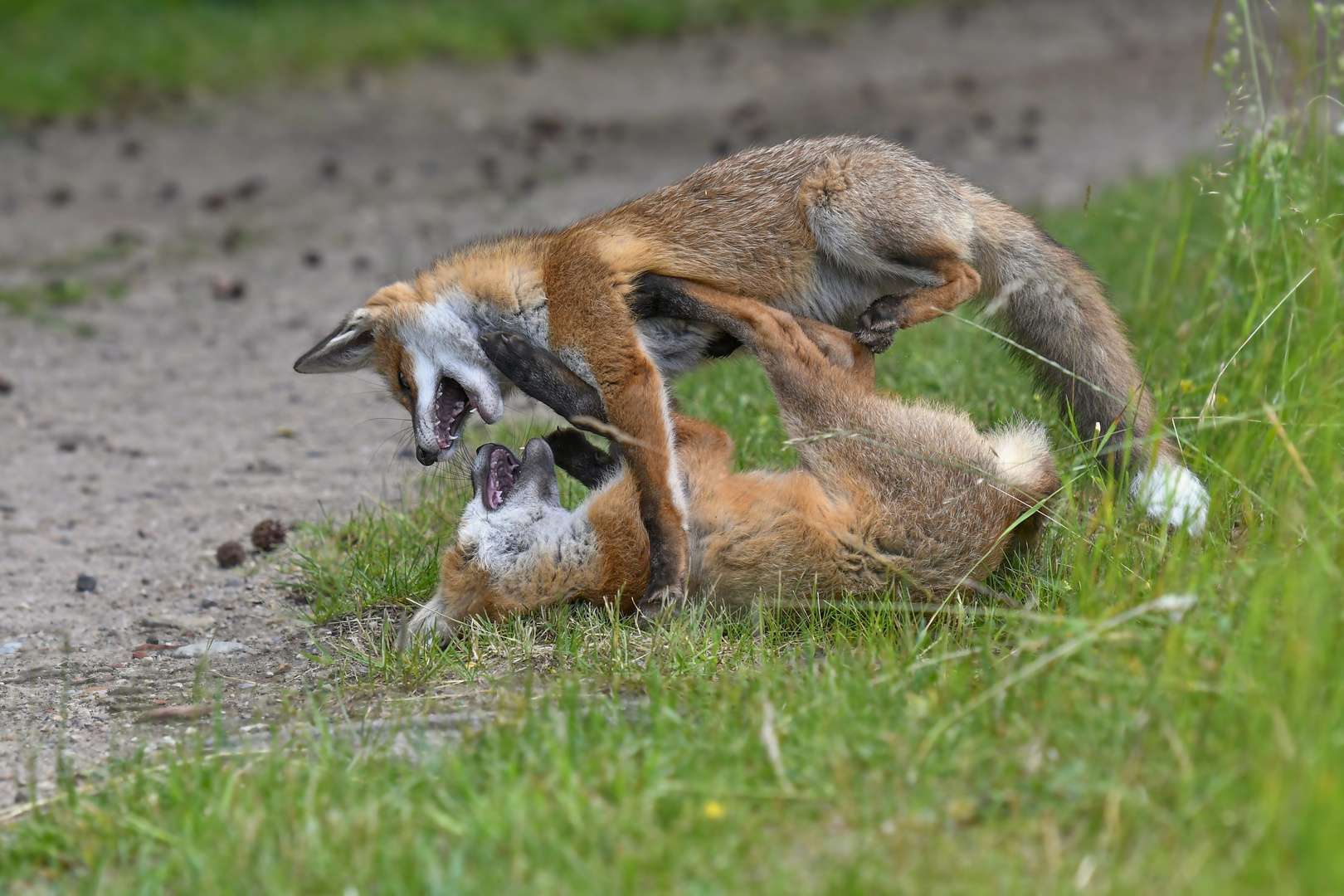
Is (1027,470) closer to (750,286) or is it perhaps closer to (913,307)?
(913,307)

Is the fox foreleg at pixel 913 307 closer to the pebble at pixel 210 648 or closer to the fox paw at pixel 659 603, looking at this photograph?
the fox paw at pixel 659 603

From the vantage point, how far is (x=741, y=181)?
530 centimetres

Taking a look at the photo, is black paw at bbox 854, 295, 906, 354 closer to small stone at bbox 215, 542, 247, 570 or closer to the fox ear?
the fox ear

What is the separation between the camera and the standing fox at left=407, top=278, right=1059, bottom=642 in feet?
14.2

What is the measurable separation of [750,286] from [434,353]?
1.30 meters

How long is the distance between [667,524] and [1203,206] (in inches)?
265

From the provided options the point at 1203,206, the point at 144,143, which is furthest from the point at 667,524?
the point at 144,143

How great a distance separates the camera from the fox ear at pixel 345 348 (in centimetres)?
528

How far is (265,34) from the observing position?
1444cm

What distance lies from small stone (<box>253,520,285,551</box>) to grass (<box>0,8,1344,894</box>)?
135cm

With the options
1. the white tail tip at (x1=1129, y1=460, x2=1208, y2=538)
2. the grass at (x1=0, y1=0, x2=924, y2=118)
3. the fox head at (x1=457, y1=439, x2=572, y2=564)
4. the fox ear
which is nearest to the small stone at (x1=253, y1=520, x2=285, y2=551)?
the fox ear

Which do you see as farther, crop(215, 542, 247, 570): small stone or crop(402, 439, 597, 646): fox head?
crop(215, 542, 247, 570): small stone

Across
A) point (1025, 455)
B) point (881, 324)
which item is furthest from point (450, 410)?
point (1025, 455)

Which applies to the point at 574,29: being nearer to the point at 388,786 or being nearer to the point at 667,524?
the point at 667,524
